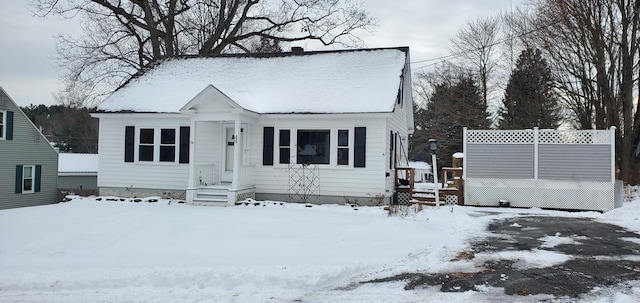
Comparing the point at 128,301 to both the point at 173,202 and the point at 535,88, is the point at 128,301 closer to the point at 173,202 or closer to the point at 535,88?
the point at 173,202

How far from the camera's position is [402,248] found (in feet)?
24.8

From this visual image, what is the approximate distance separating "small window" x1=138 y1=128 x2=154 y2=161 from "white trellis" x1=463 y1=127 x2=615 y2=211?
10275 mm

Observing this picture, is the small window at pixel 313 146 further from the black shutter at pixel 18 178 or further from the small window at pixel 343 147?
the black shutter at pixel 18 178

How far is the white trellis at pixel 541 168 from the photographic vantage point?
12422mm

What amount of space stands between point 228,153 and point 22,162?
17.5m

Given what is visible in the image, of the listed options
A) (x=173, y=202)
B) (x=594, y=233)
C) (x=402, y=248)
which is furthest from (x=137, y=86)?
(x=594, y=233)

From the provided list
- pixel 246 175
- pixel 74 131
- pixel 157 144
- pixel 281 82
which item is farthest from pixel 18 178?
pixel 74 131

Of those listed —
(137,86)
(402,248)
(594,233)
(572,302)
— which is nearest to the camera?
(572,302)

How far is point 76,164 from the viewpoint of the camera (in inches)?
1385

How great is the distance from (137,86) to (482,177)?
41.0 feet

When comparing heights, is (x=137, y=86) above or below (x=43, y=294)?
above

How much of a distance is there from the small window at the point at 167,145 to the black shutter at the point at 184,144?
0.32 metres

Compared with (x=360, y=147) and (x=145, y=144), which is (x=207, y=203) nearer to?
(x=145, y=144)

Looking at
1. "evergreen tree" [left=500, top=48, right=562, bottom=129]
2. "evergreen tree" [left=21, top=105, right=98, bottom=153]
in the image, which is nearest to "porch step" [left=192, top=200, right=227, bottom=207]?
"evergreen tree" [left=500, top=48, right=562, bottom=129]
